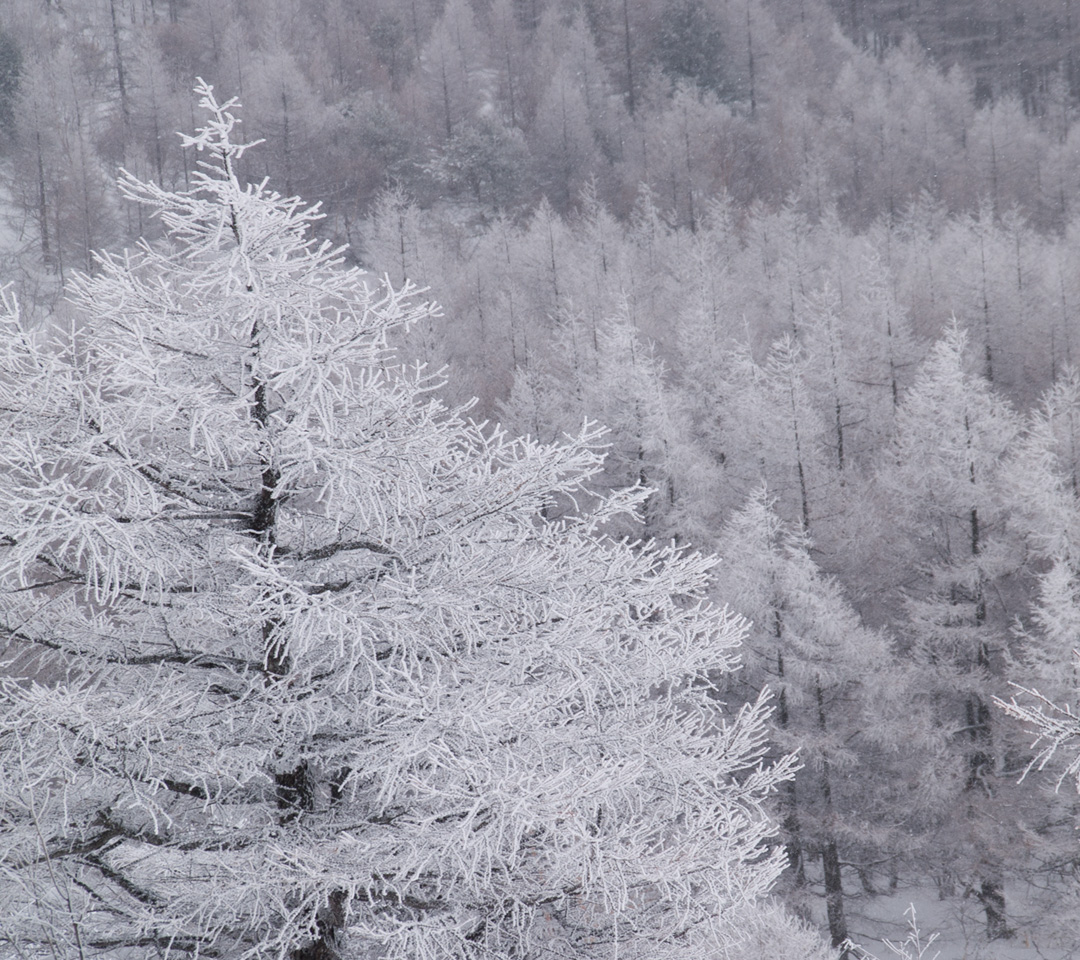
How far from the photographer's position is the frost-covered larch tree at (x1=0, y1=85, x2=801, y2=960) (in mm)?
4098

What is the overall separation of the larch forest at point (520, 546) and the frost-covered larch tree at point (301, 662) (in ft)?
0.11

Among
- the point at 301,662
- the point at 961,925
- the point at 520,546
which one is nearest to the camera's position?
the point at 301,662

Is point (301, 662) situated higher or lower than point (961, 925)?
higher

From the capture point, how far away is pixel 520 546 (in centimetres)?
505

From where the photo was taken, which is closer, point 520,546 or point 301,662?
point 301,662

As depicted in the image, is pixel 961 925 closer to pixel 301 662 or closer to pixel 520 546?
pixel 520 546

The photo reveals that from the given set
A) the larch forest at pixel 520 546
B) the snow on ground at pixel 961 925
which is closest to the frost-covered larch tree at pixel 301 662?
the larch forest at pixel 520 546

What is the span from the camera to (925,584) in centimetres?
1886

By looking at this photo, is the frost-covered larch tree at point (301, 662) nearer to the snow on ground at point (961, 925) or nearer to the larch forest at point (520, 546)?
the larch forest at point (520, 546)

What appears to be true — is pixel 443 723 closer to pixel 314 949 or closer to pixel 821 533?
pixel 314 949

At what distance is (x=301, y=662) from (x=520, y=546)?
4.26ft

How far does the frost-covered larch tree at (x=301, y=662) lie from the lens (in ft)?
13.4

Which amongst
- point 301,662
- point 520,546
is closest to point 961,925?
point 520,546

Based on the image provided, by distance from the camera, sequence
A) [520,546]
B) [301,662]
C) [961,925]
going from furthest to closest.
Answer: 1. [961,925]
2. [520,546]
3. [301,662]
